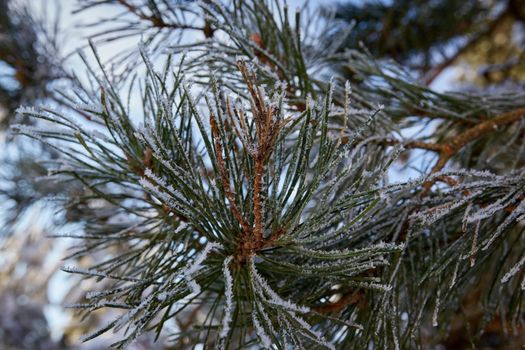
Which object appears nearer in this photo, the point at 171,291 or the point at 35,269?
the point at 171,291

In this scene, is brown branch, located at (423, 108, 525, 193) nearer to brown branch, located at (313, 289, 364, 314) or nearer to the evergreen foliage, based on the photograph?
the evergreen foliage

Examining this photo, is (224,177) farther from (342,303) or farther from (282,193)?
(342,303)

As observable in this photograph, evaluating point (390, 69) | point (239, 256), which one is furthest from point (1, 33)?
point (239, 256)

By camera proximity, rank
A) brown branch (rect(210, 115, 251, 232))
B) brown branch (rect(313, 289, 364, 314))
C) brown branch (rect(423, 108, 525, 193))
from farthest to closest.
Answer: brown branch (rect(423, 108, 525, 193)) < brown branch (rect(313, 289, 364, 314)) < brown branch (rect(210, 115, 251, 232))

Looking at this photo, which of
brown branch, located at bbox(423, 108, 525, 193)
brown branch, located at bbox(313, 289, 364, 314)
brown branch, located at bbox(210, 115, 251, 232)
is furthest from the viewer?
brown branch, located at bbox(423, 108, 525, 193)

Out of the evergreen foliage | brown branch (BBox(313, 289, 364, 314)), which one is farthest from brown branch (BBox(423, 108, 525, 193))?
brown branch (BBox(313, 289, 364, 314))

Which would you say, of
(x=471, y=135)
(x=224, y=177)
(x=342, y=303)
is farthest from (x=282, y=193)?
(x=471, y=135)

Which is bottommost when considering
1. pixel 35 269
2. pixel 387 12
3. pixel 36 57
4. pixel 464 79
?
pixel 35 269

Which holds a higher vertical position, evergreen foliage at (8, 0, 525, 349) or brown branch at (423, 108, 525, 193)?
brown branch at (423, 108, 525, 193)

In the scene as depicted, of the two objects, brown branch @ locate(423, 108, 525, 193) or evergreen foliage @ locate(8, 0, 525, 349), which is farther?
brown branch @ locate(423, 108, 525, 193)

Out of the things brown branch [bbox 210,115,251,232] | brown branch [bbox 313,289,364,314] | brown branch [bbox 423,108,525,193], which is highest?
brown branch [bbox 423,108,525,193]

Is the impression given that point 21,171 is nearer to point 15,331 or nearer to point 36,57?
point 36,57
